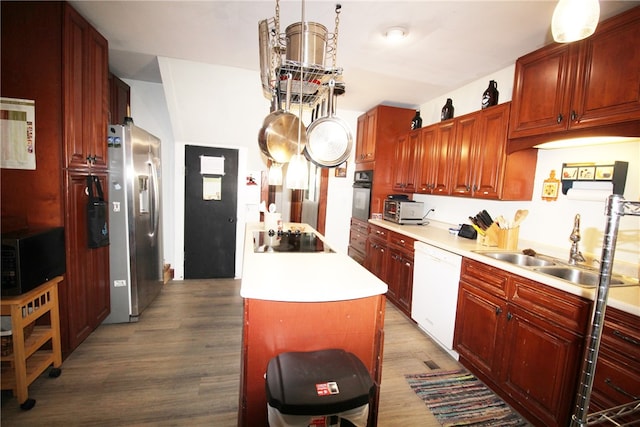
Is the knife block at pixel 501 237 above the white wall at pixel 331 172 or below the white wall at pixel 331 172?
below

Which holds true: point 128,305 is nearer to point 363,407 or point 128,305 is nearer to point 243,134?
point 243,134

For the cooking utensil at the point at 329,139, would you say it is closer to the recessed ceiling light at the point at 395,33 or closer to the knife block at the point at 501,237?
the recessed ceiling light at the point at 395,33

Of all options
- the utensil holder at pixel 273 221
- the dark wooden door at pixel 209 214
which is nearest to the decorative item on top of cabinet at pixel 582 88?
the utensil holder at pixel 273 221

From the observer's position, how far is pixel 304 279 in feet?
4.86

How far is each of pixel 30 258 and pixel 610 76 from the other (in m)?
3.58

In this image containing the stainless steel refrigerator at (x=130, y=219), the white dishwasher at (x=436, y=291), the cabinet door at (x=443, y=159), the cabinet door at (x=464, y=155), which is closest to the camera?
the white dishwasher at (x=436, y=291)

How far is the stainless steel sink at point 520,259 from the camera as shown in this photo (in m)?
2.16

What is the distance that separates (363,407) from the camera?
105cm

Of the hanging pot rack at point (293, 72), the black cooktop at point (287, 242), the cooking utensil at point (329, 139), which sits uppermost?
the hanging pot rack at point (293, 72)

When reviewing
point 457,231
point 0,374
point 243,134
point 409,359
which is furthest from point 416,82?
point 0,374

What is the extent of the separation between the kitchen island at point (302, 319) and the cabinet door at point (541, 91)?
1729 millimetres

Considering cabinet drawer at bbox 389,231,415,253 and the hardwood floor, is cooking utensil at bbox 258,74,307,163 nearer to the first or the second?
the hardwood floor

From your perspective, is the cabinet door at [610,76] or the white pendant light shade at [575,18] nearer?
the white pendant light shade at [575,18]

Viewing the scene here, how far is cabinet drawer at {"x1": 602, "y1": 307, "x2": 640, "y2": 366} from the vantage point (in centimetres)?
128
